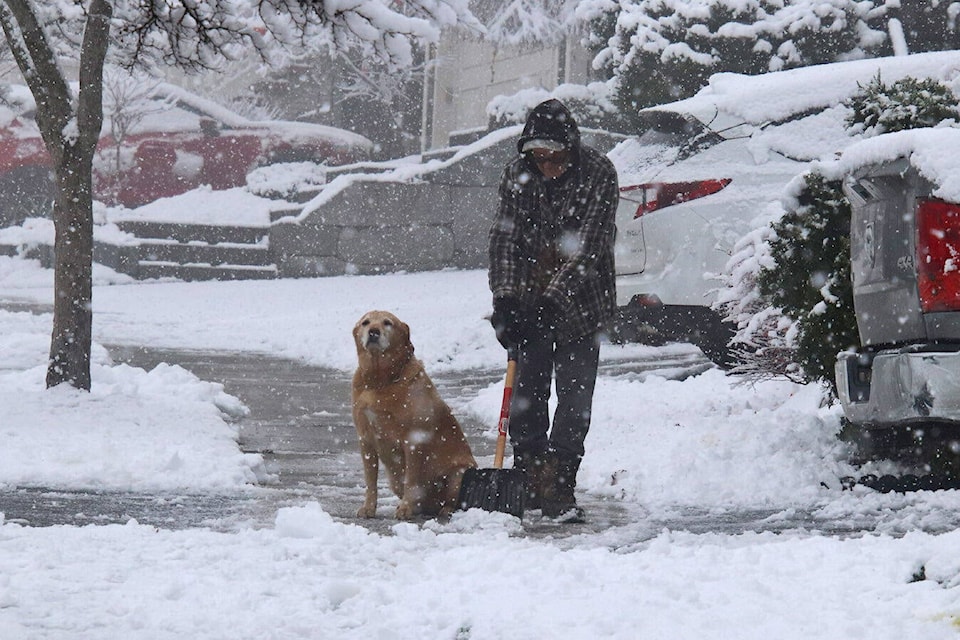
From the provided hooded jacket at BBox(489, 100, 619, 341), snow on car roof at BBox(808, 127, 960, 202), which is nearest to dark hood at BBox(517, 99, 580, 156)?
hooded jacket at BBox(489, 100, 619, 341)

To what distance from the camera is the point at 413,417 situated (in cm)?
587

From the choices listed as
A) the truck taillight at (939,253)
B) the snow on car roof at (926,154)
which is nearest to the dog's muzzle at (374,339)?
the snow on car roof at (926,154)

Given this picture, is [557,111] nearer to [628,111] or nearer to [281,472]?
[281,472]

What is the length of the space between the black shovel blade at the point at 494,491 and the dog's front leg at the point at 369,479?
0.40 meters

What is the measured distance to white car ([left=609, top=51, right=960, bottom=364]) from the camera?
860 cm

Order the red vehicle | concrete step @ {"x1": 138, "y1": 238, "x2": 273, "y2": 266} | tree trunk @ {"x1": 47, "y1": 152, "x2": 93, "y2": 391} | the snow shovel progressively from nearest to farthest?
the snow shovel, tree trunk @ {"x1": 47, "y1": 152, "x2": 93, "y2": 391}, concrete step @ {"x1": 138, "y1": 238, "x2": 273, "y2": 266}, the red vehicle

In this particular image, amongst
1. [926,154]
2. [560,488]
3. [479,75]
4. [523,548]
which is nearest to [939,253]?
[926,154]

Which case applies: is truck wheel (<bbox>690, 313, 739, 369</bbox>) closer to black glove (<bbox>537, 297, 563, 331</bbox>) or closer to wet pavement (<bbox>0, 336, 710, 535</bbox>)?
wet pavement (<bbox>0, 336, 710, 535</bbox>)

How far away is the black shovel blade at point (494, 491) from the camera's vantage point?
5711 millimetres

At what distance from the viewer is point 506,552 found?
4438 millimetres

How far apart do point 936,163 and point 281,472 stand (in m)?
3.88

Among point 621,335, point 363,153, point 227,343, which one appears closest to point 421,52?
point 363,153

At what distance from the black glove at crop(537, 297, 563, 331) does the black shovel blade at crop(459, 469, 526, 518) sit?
Result: 26.5 inches

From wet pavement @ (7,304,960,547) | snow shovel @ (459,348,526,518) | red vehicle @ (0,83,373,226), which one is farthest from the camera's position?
red vehicle @ (0,83,373,226)
